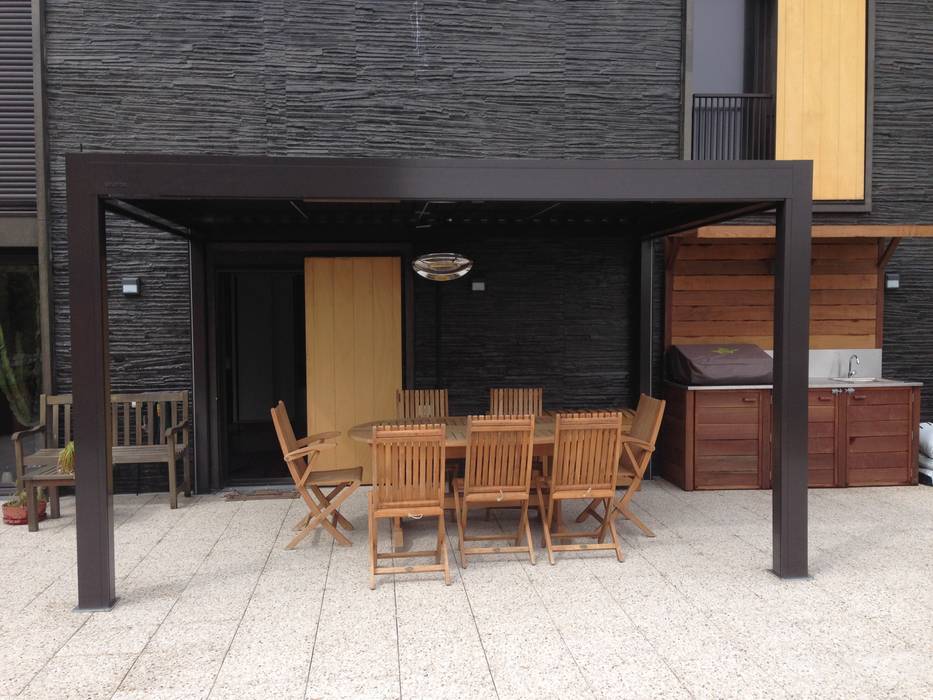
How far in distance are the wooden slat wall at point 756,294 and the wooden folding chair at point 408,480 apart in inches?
142

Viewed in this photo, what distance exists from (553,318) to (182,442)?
12.3ft

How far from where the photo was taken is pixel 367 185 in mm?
3992

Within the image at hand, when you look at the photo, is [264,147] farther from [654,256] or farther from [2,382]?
[654,256]

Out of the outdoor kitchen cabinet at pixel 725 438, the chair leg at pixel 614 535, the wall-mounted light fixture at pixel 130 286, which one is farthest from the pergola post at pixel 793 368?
the wall-mounted light fixture at pixel 130 286

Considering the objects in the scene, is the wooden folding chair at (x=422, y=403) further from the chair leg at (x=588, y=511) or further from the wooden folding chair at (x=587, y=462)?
the wooden folding chair at (x=587, y=462)

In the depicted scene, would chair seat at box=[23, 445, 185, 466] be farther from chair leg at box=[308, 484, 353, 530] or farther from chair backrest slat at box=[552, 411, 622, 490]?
chair backrest slat at box=[552, 411, 622, 490]

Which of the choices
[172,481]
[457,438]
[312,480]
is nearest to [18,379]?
[172,481]

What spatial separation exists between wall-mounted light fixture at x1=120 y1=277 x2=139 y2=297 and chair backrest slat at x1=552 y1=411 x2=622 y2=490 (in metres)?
4.21

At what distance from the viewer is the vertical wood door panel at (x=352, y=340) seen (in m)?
6.70

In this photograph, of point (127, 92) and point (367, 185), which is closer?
point (367, 185)

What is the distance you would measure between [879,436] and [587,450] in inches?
148

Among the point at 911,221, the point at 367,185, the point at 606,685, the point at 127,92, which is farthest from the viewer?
the point at 911,221

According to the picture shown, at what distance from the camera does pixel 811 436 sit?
6477 millimetres

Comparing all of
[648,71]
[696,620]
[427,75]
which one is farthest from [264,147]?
[696,620]
